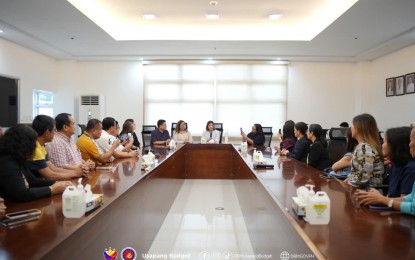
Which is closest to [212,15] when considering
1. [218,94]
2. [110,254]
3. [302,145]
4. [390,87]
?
[218,94]

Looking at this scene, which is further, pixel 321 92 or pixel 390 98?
pixel 321 92

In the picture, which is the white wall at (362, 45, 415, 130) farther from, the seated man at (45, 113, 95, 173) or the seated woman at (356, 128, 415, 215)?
the seated man at (45, 113, 95, 173)

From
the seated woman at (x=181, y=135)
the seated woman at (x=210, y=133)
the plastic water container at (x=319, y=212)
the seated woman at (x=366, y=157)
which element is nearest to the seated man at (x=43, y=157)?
the plastic water container at (x=319, y=212)

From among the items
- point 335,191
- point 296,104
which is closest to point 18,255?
point 335,191

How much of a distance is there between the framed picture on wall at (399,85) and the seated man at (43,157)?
22.3 feet

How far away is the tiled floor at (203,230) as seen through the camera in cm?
247

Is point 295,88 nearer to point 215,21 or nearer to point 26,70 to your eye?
point 215,21

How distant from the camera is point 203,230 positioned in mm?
2980

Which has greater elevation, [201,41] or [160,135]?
[201,41]

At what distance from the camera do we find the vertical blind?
26.4 ft

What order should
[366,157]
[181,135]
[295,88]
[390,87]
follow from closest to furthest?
[366,157] < [181,135] < [390,87] < [295,88]

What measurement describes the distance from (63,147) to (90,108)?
589cm

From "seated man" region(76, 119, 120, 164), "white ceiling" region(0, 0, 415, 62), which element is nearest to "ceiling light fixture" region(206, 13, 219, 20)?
"white ceiling" region(0, 0, 415, 62)

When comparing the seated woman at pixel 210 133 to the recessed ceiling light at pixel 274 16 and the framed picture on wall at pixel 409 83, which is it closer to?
the recessed ceiling light at pixel 274 16
